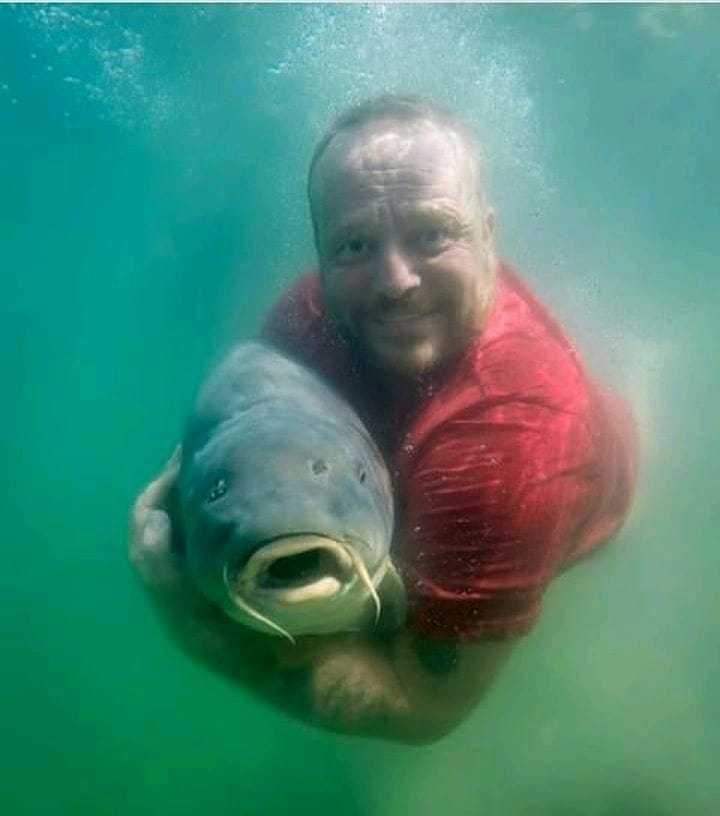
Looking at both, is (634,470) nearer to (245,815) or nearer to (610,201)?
(245,815)

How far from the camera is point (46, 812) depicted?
1528 cm

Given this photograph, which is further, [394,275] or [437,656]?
[437,656]

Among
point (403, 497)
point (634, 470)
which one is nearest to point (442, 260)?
point (403, 497)

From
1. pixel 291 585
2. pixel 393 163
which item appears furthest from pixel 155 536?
pixel 393 163

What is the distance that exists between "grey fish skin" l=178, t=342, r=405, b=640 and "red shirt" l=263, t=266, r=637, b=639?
16 cm

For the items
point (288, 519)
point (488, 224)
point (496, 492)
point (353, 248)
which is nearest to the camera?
point (288, 519)

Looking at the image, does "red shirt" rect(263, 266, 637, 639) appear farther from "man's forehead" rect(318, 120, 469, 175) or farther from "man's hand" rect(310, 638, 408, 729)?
"man's forehead" rect(318, 120, 469, 175)

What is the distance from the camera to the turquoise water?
991 cm

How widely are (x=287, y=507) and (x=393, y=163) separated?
1931 millimetres

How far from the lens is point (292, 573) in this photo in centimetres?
268

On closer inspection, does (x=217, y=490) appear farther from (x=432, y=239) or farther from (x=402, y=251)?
(x=432, y=239)

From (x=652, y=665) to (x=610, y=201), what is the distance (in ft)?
42.9

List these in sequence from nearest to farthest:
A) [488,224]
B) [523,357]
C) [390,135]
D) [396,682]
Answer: [523,357], [396,682], [390,135], [488,224]

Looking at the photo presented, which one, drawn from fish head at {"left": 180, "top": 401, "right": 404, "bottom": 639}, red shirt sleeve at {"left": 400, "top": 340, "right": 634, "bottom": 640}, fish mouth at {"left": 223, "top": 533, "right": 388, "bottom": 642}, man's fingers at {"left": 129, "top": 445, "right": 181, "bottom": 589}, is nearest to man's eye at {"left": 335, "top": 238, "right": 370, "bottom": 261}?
red shirt sleeve at {"left": 400, "top": 340, "right": 634, "bottom": 640}
